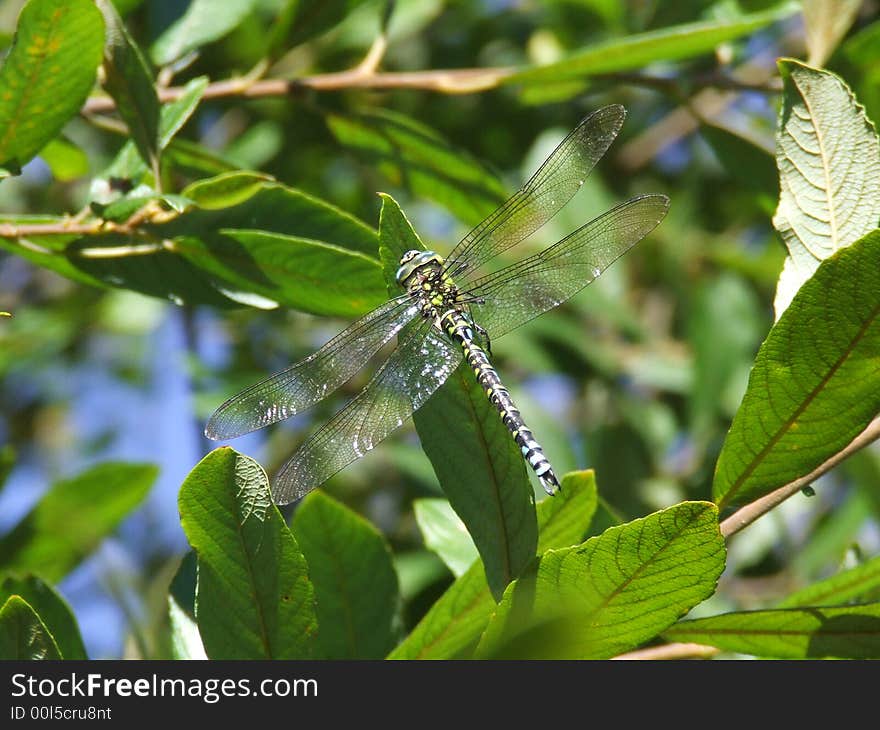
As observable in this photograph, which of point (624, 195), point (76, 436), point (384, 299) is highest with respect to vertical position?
point (76, 436)

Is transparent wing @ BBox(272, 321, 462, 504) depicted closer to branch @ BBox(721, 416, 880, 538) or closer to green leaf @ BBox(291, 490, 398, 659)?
green leaf @ BBox(291, 490, 398, 659)

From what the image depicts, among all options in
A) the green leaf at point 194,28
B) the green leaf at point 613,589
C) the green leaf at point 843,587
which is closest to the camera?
the green leaf at point 613,589

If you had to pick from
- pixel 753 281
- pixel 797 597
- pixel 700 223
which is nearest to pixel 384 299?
pixel 797 597

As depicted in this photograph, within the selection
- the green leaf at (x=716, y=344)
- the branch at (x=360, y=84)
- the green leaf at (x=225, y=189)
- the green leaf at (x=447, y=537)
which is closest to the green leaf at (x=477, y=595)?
the green leaf at (x=447, y=537)

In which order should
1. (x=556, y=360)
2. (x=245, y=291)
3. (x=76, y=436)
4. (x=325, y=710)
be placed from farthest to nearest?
(x=76, y=436) → (x=556, y=360) → (x=245, y=291) → (x=325, y=710)

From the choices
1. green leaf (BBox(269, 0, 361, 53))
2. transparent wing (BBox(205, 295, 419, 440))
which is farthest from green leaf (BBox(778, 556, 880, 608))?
green leaf (BBox(269, 0, 361, 53))

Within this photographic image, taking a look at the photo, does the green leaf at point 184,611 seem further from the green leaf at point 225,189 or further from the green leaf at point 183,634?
the green leaf at point 225,189

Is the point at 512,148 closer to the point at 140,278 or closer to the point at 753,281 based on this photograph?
the point at 753,281

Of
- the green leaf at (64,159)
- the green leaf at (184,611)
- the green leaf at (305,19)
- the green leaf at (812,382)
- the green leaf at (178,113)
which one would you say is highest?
the green leaf at (305,19)
